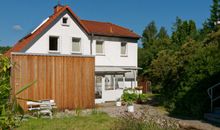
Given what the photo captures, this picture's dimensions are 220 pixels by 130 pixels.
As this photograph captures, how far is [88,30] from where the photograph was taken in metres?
32.6

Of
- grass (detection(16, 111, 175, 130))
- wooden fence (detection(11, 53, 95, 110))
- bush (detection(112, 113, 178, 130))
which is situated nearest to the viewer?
bush (detection(112, 113, 178, 130))

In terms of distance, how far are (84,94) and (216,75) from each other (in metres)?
9.31

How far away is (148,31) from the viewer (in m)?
89.1

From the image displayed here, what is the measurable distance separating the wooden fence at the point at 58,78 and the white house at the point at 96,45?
6013 millimetres

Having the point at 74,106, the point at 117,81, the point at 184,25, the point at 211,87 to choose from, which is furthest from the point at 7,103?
the point at 184,25

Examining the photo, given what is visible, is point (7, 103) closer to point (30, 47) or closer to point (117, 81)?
point (30, 47)

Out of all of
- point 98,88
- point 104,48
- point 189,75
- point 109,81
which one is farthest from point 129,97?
point 189,75

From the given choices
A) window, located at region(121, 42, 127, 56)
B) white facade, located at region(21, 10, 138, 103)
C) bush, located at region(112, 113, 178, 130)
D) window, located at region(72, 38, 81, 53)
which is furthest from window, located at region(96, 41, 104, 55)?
bush, located at region(112, 113, 178, 130)

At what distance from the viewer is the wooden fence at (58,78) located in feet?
67.5

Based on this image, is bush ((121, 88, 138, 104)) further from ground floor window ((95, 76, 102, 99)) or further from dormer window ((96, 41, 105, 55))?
dormer window ((96, 41, 105, 55))

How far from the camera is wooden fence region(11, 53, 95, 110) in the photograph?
2056 centimetres

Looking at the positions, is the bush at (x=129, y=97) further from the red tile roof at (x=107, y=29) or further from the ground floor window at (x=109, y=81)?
the red tile roof at (x=107, y=29)

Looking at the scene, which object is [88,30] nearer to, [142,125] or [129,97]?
[129,97]

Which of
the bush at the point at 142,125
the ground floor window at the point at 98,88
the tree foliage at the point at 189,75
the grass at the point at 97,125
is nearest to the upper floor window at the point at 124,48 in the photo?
the ground floor window at the point at 98,88
